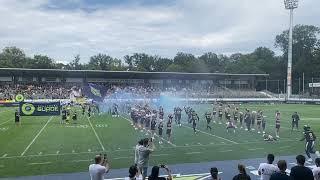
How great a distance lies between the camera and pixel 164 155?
21.3m

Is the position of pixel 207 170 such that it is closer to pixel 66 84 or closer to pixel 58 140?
A: pixel 58 140

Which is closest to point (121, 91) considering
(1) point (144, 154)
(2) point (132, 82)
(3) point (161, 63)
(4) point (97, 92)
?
(2) point (132, 82)

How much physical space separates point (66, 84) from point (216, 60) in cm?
6847

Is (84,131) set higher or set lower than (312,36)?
lower

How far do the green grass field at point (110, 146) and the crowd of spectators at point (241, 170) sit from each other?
465cm

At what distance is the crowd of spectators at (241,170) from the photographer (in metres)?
9.11

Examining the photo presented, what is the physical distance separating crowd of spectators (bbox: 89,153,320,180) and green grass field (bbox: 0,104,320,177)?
4.65 meters

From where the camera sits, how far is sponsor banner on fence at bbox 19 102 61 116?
3875 centimetres

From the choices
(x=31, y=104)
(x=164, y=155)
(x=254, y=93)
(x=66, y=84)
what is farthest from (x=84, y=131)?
(x=254, y=93)

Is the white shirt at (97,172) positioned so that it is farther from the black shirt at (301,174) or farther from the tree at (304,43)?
the tree at (304,43)

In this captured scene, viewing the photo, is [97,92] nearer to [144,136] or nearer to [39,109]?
[39,109]

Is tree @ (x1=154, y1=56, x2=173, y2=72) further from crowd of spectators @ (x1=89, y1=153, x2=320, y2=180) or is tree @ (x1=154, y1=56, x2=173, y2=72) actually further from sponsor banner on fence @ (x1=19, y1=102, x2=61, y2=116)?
crowd of spectators @ (x1=89, y1=153, x2=320, y2=180)

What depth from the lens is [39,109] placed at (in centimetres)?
3934

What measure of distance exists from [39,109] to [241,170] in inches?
Result: 1284
